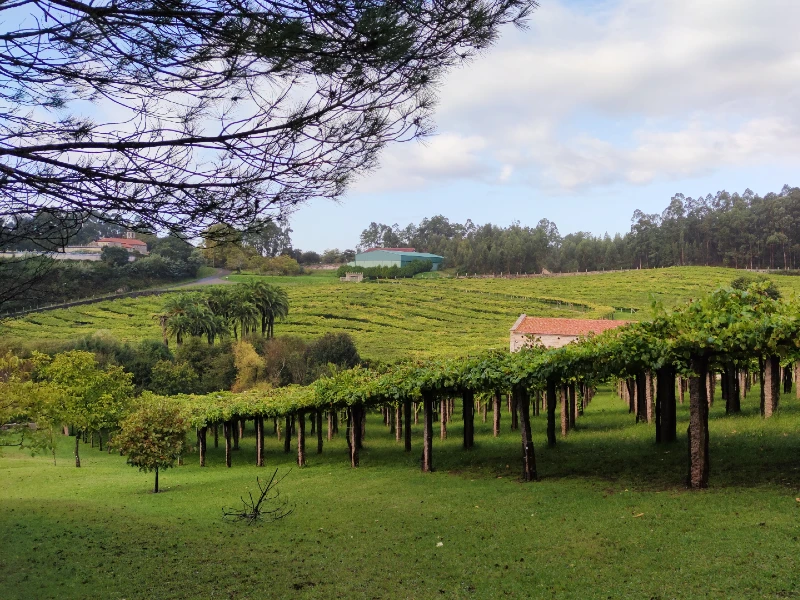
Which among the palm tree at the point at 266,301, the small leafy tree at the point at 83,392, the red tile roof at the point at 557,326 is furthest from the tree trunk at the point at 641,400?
the palm tree at the point at 266,301

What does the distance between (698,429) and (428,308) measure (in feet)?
269

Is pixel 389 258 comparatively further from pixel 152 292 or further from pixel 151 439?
pixel 151 439

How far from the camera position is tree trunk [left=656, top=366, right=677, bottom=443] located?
18.2 m

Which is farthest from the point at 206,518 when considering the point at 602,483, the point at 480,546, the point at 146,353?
the point at 146,353

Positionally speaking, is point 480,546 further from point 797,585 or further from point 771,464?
point 771,464

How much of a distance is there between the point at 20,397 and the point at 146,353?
40823 millimetres

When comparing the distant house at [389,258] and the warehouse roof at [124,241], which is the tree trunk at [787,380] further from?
the distant house at [389,258]

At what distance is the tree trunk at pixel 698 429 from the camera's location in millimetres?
13531

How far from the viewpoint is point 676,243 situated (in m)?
124

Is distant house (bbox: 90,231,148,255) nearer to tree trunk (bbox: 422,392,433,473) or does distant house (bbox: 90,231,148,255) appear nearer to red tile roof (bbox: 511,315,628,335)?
red tile roof (bbox: 511,315,628,335)

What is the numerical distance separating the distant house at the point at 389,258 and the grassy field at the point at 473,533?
392 ft

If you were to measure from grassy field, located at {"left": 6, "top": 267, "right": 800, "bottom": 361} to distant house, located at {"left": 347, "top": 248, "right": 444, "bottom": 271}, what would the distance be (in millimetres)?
22361

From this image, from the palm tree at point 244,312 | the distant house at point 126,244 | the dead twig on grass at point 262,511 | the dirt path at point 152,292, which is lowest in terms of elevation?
the dead twig on grass at point 262,511

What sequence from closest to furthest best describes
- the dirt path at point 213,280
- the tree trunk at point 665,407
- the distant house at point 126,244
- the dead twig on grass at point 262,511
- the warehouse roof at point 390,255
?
the dead twig on grass at point 262,511 < the tree trunk at point 665,407 < the dirt path at point 213,280 < the distant house at point 126,244 < the warehouse roof at point 390,255
